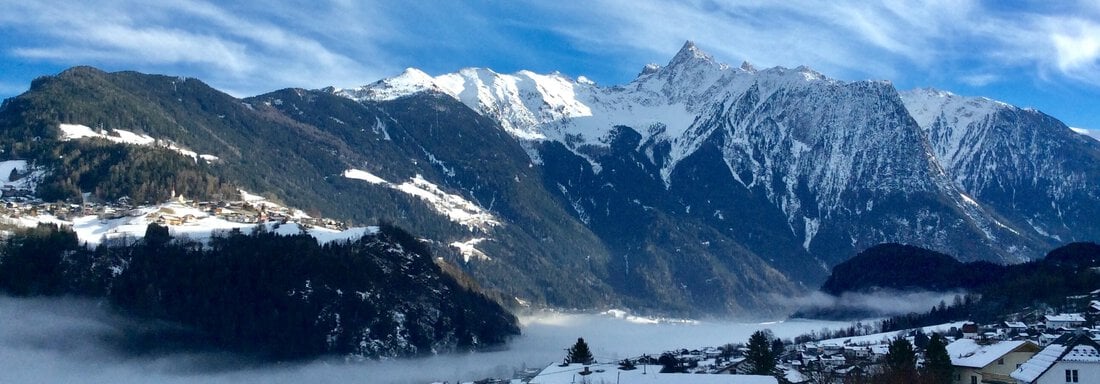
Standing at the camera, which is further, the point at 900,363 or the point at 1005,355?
the point at 900,363

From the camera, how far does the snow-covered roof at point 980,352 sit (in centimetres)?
9188

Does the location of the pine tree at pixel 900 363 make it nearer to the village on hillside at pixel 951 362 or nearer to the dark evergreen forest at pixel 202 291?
the village on hillside at pixel 951 362

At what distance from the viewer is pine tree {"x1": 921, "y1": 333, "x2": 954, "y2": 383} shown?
9076cm

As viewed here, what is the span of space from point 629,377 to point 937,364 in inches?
1177

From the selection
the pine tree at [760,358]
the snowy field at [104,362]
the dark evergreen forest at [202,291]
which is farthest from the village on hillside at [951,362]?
the dark evergreen forest at [202,291]

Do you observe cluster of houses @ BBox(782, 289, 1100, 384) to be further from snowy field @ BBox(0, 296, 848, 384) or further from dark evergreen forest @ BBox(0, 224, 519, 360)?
dark evergreen forest @ BBox(0, 224, 519, 360)

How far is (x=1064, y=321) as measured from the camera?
15738 cm

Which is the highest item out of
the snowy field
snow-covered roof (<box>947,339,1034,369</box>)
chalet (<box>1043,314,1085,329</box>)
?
chalet (<box>1043,314,1085,329</box>)

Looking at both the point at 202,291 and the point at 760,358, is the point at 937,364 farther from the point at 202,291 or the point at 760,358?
the point at 202,291

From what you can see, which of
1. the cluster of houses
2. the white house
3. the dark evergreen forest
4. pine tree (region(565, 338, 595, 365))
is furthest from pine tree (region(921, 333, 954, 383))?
the dark evergreen forest

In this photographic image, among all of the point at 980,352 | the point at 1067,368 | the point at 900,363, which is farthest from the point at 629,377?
the point at 1067,368

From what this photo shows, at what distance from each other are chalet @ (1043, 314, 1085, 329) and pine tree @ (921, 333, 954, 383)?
66.3 meters

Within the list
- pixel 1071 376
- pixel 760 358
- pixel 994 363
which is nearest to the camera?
pixel 1071 376

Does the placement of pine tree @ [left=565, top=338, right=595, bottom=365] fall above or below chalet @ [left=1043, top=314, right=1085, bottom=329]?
below
